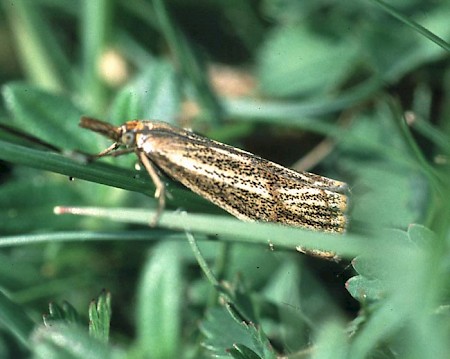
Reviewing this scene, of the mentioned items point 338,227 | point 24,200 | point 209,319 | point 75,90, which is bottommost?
point 209,319

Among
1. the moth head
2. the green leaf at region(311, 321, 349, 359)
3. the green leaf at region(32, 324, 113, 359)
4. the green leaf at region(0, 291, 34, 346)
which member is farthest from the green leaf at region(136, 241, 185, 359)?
the green leaf at region(311, 321, 349, 359)

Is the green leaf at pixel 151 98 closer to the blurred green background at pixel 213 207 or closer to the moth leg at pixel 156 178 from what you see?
the blurred green background at pixel 213 207

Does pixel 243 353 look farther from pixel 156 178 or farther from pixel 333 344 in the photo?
pixel 156 178

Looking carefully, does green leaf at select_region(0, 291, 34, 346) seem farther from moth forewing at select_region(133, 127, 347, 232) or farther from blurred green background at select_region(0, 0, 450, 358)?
moth forewing at select_region(133, 127, 347, 232)

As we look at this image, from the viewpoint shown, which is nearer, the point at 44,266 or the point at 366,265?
the point at 366,265

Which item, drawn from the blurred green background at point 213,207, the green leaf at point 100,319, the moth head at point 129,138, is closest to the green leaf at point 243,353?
the blurred green background at point 213,207

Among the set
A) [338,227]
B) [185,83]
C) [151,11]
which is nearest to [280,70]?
[185,83]

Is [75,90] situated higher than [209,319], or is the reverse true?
[75,90]

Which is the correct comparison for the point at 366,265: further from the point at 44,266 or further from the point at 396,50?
the point at 396,50
